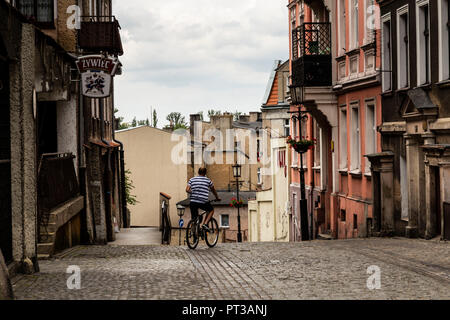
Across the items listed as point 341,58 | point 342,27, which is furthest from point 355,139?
point 342,27

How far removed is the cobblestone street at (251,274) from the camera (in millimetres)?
10883

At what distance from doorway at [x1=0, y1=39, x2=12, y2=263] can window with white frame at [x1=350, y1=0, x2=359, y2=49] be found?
58.0 feet

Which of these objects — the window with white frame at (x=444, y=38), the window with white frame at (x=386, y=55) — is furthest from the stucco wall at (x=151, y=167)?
the window with white frame at (x=444, y=38)

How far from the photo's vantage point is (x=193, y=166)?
258 ft

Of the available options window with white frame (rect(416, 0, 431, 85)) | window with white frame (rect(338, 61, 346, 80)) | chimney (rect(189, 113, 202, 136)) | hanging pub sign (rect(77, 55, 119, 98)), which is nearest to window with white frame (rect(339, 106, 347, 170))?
window with white frame (rect(338, 61, 346, 80))

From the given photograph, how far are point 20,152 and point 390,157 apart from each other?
13.0 metres

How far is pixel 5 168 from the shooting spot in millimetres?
13055

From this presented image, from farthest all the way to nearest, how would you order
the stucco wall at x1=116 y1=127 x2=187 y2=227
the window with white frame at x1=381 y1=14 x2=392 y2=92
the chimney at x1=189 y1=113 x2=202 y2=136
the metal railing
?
1. the chimney at x1=189 y1=113 x2=202 y2=136
2. the stucco wall at x1=116 y1=127 x2=187 y2=227
3. the metal railing
4. the window with white frame at x1=381 y1=14 x2=392 y2=92

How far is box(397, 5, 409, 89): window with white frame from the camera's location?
23438mm

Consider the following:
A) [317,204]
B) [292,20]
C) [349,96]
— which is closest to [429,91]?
[349,96]

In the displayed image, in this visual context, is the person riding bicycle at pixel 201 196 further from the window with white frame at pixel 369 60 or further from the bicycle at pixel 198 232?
the window with white frame at pixel 369 60

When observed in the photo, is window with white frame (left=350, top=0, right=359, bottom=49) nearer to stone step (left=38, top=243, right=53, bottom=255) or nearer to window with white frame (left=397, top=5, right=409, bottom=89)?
window with white frame (left=397, top=5, right=409, bottom=89)

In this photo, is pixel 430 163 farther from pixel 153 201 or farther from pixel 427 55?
pixel 153 201

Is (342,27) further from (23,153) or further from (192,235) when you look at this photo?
(23,153)
